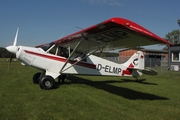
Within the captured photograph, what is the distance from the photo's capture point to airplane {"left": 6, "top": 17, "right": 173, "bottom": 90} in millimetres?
5734

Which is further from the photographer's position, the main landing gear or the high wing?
the main landing gear

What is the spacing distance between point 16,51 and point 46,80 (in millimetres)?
1915

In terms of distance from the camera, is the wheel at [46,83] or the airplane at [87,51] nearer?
the airplane at [87,51]

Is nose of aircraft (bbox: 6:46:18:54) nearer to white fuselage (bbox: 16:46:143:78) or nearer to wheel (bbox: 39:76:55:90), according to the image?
white fuselage (bbox: 16:46:143:78)

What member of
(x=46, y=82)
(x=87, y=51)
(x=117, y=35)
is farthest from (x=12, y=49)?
(x=117, y=35)

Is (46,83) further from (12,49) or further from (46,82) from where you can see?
(12,49)

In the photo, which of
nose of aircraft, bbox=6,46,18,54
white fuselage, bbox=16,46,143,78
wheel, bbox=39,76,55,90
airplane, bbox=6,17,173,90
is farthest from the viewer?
white fuselage, bbox=16,46,143,78

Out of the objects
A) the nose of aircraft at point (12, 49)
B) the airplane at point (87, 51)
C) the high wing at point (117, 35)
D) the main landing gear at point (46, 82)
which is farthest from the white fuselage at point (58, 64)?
the high wing at point (117, 35)

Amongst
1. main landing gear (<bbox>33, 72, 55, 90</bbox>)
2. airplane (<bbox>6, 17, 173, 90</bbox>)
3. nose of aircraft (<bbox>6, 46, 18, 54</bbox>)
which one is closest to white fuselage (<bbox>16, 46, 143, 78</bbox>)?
airplane (<bbox>6, 17, 173, 90</bbox>)

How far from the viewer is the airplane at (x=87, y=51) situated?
18.8 feet

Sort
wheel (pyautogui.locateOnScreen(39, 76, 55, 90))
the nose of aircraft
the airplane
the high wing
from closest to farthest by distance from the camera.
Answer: the high wing
the airplane
wheel (pyautogui.locateOnScreen(39, 76, 55, 90))
the nose of aircraft

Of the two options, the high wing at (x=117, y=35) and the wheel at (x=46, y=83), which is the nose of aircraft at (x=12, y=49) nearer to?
the wheel at (x=46, y=83)

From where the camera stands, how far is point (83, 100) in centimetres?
600

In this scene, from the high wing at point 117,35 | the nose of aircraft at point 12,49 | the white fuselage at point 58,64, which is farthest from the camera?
the white fuselage at point 58,64
